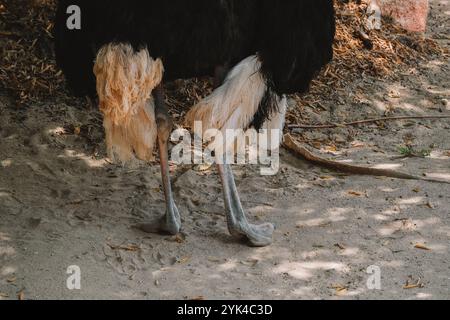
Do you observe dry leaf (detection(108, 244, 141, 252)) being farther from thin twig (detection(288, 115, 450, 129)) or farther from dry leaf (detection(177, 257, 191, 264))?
thin twig (detection(288, 115, 450, 129))

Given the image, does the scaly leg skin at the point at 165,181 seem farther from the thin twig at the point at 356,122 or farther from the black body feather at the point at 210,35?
the thin twig at the point at 356,122

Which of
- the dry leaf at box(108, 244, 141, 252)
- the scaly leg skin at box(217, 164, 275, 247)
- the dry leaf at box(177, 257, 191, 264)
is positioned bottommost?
the dry leaf at box(177, 257, 191, 264)

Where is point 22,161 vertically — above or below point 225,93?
below

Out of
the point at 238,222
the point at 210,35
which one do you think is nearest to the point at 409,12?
the point at 238,222

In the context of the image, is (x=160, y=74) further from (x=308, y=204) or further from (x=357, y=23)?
(x=357, y=23)

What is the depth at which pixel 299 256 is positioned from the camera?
14.0 ft

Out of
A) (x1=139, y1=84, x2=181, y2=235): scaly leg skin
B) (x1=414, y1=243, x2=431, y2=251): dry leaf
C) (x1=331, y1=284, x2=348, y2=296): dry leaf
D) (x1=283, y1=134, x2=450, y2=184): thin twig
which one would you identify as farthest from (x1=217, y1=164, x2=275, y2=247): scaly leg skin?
(x1=283, y1=134, x2=450, y2=184): thin twig

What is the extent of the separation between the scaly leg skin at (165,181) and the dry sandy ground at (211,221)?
0.06 metres

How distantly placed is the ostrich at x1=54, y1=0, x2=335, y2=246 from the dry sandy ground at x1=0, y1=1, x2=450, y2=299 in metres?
0.36

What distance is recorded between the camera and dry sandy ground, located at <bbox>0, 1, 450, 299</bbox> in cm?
395

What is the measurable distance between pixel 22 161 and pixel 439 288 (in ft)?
8.70

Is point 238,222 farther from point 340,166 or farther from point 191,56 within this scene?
point 340,166

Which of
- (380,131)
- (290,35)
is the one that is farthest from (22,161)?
(380,131)

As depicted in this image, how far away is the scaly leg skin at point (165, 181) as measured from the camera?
433 cm
